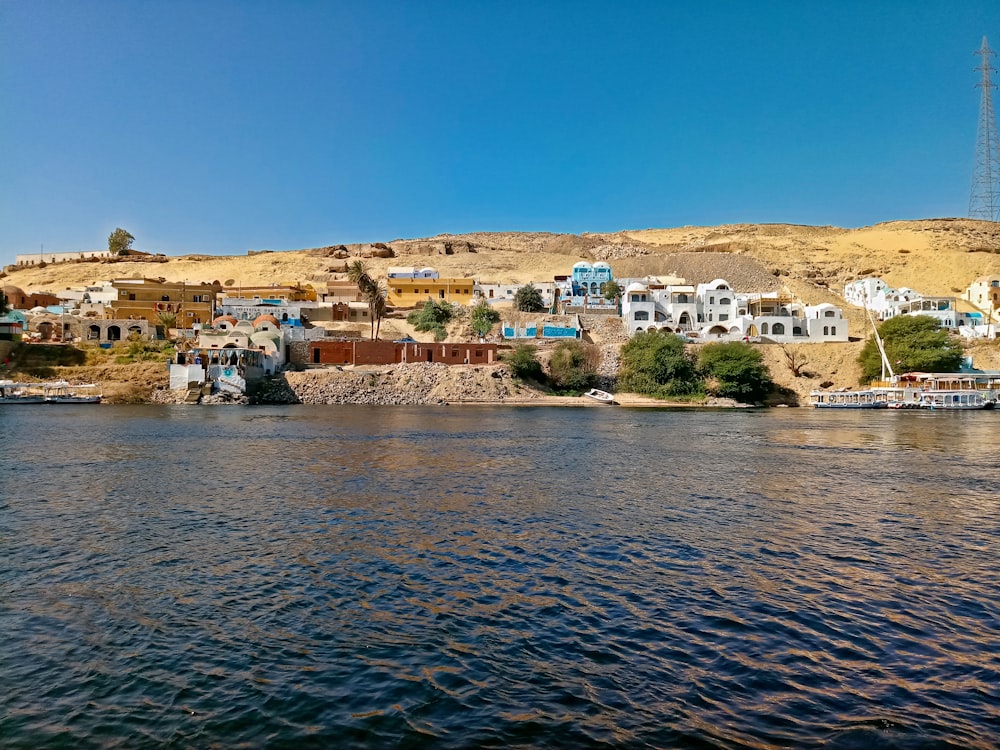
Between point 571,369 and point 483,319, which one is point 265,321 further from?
point 571,369

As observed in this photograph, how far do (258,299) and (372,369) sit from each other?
78.9ft

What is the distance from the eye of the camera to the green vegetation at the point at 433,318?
3137 inches

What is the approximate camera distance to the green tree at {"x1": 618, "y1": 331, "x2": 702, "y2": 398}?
2608 inches

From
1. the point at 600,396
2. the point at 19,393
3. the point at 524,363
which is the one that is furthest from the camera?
the point at 524,363

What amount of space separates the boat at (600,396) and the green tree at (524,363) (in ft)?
16.7

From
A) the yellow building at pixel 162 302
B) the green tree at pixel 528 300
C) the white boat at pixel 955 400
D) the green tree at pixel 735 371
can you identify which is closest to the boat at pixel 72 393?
the yellow building at pixel 162 302

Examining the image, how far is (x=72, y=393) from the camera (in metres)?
60.1

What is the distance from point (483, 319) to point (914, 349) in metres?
43.0

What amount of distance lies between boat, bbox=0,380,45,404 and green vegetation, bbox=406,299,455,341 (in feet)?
122

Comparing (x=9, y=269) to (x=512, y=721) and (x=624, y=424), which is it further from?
(x=512, y=721)

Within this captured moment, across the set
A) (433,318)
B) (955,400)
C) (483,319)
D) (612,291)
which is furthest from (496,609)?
(612,291)

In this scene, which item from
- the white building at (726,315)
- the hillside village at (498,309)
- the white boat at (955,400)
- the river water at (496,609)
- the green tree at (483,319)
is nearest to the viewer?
the river water at (496,609)

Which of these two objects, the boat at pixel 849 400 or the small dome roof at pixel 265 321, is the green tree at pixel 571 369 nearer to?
the boat at pixel 849 400

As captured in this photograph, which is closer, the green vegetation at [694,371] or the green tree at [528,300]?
the green vegetation at [694,371]
